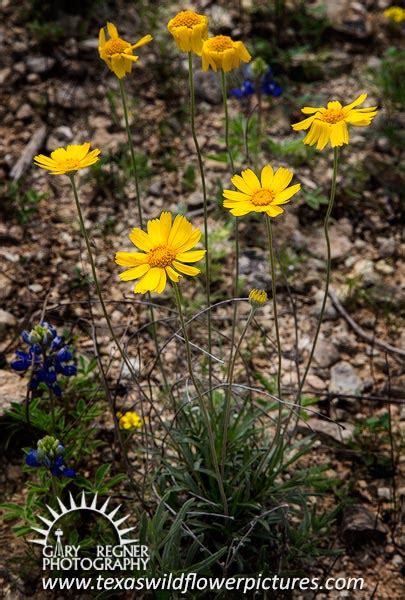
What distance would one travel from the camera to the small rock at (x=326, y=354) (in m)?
3.26

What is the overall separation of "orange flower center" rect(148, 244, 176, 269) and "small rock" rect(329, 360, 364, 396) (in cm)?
155

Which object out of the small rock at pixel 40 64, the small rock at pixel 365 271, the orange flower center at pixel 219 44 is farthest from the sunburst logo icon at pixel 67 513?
the small rock at pixel 40 64

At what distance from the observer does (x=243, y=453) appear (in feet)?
8.14

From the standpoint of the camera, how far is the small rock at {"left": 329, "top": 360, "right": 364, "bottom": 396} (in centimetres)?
312

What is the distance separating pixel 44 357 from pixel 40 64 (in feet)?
8.87

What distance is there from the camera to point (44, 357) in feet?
8.23

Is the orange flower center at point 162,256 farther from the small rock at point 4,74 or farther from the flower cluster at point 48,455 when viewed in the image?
the small rock at point 4,74

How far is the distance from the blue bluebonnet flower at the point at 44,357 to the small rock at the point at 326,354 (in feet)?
4.10

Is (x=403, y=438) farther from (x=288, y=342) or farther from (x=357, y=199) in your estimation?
(x=357, y=199)

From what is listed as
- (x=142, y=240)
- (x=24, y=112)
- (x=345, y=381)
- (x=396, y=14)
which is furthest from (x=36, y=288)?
(x=396, y=14)

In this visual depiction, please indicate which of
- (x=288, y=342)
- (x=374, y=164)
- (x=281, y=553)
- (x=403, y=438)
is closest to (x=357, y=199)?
(x=374, y=164)

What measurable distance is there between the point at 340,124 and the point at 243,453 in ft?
4.09

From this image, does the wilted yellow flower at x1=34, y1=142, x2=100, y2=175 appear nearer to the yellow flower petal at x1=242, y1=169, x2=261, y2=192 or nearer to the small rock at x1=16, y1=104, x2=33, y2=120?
the yellow flower petal at x1=242, y1=169, x2=261, y2=192

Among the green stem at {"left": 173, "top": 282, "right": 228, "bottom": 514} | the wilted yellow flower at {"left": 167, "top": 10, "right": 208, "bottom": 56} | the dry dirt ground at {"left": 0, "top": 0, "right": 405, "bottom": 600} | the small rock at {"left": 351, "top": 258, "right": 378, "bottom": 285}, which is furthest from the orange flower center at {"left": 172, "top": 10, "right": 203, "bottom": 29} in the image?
the small rock at {"left": 351, "top": 258, "right": 378, "bottom": 285}
